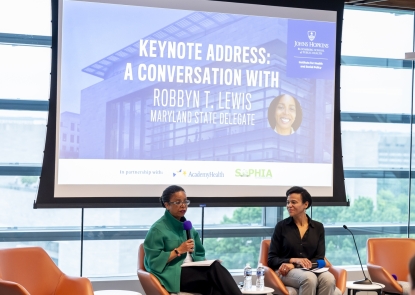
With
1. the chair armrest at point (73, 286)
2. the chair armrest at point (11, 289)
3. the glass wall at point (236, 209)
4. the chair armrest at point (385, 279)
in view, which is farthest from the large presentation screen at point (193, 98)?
the chair armrest at point (11, 289)

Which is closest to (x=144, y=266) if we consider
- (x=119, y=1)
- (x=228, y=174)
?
(x=228, y=174)

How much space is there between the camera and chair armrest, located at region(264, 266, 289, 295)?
5.02 metres

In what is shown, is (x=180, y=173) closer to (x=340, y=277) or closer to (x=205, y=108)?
(x=205, y=108)

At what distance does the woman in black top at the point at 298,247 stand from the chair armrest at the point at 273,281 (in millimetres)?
68

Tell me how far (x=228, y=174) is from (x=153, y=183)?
72 cm

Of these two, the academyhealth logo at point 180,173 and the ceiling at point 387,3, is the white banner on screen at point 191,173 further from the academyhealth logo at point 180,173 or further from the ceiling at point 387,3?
the ceiling at point 387,3

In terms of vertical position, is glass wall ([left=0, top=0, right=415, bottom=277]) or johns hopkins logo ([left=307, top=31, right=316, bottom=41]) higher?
johns hopkins logo ([left=307, top=31, right=316, bottom=41])

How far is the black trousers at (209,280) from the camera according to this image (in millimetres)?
4605

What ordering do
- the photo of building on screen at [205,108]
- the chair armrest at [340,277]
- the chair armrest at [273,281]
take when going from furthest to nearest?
the photo of building on screen at [205,108] → the chair armrest at [340,277] → the chair armrest at [273,281]

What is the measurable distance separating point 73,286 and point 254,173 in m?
2.21

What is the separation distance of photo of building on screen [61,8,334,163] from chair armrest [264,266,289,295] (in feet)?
4.10

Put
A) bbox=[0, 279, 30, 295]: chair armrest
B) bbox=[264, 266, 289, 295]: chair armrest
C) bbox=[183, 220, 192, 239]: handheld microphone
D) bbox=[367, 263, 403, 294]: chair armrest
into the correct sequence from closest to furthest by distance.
Answer: bbox=[0, 279, 30, 295]: chair armrest < bbox=[183, 220, 192, 239]: handheld microphone < bbox=[264, 266, 289, 295]: chair armrest < bbox=[367, 263, 403, 294]: chair armrest

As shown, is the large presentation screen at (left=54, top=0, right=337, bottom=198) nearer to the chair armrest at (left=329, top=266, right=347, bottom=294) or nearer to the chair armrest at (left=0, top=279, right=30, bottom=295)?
the chair armrest at (left=329, top=266, right=347, bottom=294)

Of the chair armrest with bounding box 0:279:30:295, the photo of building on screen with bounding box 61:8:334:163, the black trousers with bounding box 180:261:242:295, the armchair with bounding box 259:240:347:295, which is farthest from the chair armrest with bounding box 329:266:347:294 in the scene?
the chair armrest with bounding box 0:279:30:295
